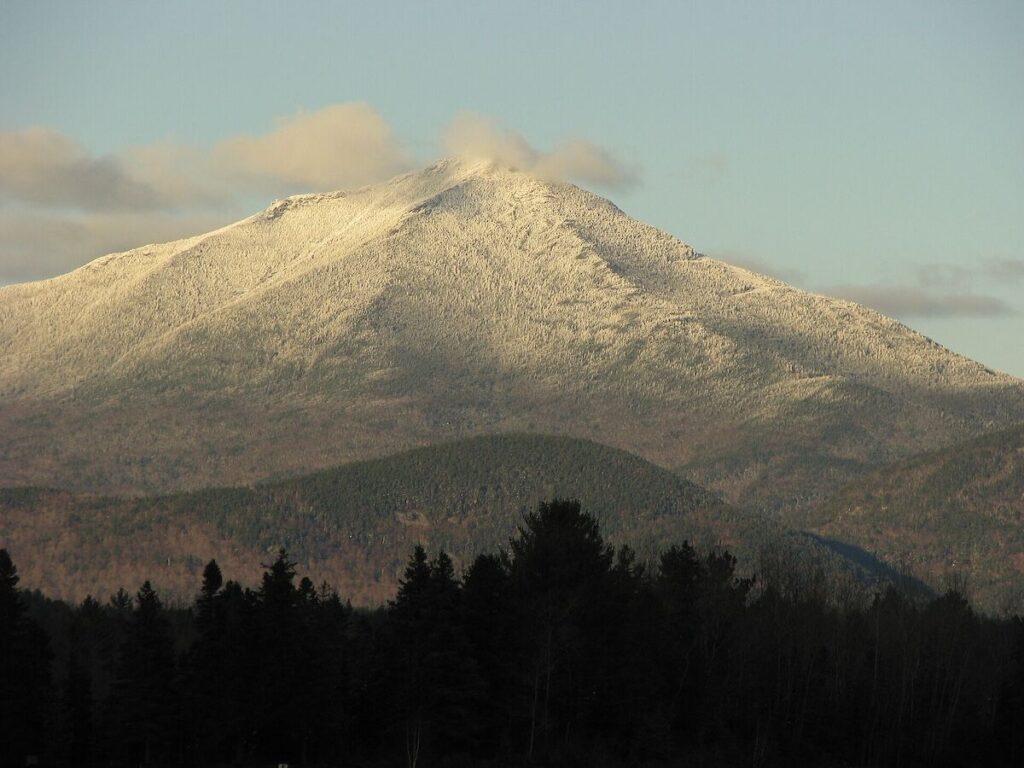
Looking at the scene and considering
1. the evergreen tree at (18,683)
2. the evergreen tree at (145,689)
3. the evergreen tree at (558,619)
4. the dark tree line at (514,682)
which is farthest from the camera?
the evergreen tree at (558,619)

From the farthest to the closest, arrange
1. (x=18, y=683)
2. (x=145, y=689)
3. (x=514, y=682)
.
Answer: (x=514, y=682), (x=145, y=689), (x=18, y=683)

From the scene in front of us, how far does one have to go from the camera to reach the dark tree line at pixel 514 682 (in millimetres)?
114250

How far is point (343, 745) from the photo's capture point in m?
125

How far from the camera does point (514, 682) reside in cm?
12175

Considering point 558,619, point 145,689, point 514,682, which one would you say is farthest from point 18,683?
point 558,619

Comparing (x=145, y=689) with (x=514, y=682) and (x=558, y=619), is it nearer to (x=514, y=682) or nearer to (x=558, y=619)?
(x=514, y=682)

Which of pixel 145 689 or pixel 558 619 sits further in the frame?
pixel 558 619

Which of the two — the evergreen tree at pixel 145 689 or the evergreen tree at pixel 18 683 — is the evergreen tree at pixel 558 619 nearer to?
the evergreen tree at pixel 145 689

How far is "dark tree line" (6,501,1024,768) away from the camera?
114m

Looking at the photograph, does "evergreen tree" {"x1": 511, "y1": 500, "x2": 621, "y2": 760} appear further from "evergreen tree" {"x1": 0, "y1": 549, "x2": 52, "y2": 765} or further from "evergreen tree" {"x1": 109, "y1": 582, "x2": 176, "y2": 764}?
"evergreen tree" {"x1": 0, "y1": 549, "x2": 52, "y2": 765}

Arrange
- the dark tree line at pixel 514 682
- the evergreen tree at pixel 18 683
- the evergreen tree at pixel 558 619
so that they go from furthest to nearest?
1. the evergreen tree at pixel 558 619
2. the dark tree line at pixel 514 682
3. the evergreen tree at pixel 18 683

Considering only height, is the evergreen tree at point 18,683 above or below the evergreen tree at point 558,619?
below

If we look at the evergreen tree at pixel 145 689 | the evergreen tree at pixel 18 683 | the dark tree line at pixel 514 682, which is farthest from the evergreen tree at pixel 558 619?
the evergreen tree at pixel 18 683

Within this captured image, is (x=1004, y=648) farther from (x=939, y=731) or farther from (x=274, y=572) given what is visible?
(x=274, y=572)
